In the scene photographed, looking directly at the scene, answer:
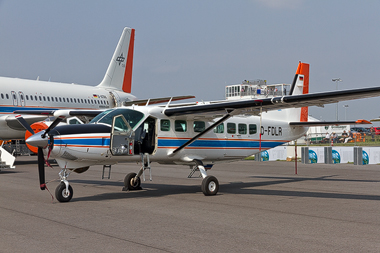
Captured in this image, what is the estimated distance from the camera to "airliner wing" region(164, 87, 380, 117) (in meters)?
10.3

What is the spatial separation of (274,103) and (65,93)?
18661 mm

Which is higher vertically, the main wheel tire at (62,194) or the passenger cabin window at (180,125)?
the passenger cabin window at (180,125)

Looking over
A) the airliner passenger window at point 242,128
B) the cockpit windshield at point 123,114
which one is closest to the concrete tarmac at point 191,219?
the airliner passenger window at point 242,128

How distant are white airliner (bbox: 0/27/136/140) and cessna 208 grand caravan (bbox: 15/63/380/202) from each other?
11.5 metres

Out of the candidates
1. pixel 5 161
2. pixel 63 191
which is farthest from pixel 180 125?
pixel 5 161

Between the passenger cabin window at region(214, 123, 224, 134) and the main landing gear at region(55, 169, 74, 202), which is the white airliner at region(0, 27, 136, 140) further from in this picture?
the main landing gear at region(55, 169, 74, 202)

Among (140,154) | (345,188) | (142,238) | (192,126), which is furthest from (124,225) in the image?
(345,188)

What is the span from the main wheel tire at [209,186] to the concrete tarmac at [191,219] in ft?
0.87

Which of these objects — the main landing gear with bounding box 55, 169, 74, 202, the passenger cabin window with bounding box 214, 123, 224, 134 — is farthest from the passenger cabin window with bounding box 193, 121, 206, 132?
the main landing gear with bounding box 55, 169, 74, 202

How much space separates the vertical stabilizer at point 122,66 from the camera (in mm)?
32500

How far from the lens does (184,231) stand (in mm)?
7172

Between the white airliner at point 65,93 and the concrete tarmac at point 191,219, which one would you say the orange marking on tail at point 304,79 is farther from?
the white airliner at point 65,93

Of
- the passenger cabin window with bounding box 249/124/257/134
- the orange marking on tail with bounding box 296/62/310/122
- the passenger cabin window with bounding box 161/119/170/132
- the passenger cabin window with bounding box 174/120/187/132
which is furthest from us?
the orange marking on tail with bounding box 296/62/310/122

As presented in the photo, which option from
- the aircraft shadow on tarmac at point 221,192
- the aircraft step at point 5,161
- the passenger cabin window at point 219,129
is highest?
the passenger cabin window at point 219,129
